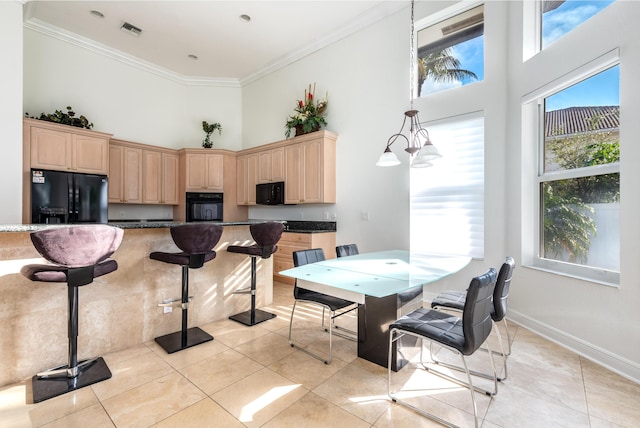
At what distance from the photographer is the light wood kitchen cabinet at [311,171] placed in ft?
14.5

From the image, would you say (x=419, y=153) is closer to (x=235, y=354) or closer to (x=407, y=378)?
(x=407, y=378)

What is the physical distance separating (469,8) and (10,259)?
493 cm

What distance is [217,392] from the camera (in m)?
1.78

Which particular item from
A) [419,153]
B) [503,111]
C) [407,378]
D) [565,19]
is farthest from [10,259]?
[565,19]

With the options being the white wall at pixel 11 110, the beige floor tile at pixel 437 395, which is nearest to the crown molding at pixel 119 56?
the white wall at pixel 11 110

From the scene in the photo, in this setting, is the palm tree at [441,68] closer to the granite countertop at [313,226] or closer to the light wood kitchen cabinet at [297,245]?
the granite countertop at [313,226]

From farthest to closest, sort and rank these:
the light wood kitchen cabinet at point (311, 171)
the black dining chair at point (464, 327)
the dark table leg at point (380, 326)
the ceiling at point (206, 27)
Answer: the light wood kitchen cabinet at point (311, 171) < the ceiling at point (206, 27) < the dark table leg at point (380, 326) < the black dining chair at point (464, 327)

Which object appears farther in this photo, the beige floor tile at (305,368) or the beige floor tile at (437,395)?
the beige floor tile at (305,368)

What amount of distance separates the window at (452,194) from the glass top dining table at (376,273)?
94cm

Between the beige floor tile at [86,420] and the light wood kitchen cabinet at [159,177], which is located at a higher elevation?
the light wood kitchen cabinet at [159,177]

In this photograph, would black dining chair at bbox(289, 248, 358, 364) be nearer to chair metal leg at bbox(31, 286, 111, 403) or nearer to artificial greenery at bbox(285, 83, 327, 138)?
chair metal leg at bbox(31, 286, 111, 403)

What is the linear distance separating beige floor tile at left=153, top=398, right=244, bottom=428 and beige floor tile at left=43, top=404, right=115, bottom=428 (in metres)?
0.29

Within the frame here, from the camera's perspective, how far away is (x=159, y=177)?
207 inches

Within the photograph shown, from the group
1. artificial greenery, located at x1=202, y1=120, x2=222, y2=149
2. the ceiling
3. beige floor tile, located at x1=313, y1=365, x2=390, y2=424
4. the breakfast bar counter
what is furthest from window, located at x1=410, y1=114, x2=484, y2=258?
artificial greenery, located at x1=202, y1=120, x2=222, y2=149
